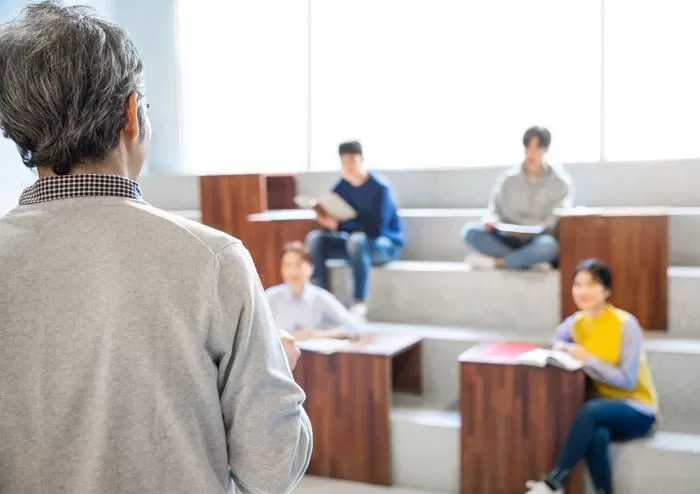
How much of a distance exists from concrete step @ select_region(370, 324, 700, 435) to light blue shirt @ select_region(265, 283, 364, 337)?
33 centimetres

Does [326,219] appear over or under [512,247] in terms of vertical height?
over

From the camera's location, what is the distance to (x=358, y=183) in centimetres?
453

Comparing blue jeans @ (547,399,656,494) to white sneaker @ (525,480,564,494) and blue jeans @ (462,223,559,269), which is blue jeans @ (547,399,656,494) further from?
blue jeans @ (462,223,559,269)

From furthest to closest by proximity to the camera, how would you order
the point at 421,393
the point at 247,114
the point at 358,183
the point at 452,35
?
1. the point at 247,114
2. the point at 452,35
3. the point at 358,183
4. the point at 421,393

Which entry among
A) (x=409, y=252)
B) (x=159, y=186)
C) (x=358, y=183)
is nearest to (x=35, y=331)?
(x=358, y=183)

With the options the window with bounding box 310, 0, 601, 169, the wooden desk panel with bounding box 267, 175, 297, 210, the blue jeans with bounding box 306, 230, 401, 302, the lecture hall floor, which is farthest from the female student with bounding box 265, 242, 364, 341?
the window with bounding box 310, 0, 601, 169

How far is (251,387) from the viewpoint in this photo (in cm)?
92

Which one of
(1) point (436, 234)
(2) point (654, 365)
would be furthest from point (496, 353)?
(1) point (436, 234)

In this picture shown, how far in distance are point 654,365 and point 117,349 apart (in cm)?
310

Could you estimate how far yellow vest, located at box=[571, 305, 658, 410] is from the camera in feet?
10.4

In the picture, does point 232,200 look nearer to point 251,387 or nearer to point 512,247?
point 512,247

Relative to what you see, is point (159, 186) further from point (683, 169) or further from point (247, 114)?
point (683, 169)

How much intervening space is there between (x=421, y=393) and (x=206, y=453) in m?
3.08

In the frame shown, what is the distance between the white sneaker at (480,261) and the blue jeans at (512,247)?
46 millimetres
